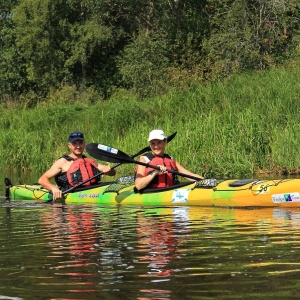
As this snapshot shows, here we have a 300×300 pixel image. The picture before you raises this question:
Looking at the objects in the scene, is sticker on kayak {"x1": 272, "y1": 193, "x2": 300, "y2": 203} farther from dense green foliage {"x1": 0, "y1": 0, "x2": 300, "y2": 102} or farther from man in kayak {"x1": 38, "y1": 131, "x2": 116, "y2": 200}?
dense green foliage {"x1": 0, "y1": 0, "x2": 300, "y2": 102}

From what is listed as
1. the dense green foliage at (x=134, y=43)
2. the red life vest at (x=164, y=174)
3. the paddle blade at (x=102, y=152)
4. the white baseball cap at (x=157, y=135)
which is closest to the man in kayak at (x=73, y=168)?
the paddle blade at (x=102, y=152)

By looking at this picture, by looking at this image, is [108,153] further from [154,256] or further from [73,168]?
[154,256]

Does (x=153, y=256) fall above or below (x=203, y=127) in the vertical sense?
below

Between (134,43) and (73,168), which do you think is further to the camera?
(134,43)

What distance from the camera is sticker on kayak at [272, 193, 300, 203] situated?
930 centimetres

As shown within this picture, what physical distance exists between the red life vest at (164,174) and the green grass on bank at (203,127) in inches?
123

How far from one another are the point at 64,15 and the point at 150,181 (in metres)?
24.9

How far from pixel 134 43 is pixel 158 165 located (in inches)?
823

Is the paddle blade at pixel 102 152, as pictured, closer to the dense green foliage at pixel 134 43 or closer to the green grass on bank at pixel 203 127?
the green grass on bank at pixel 203 127

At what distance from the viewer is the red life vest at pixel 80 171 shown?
11.7m

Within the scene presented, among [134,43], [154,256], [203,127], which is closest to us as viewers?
[154,256]

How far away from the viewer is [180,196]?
1033cm

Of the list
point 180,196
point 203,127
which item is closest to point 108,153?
point 180,196

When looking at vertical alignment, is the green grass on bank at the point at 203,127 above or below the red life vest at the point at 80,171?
above
